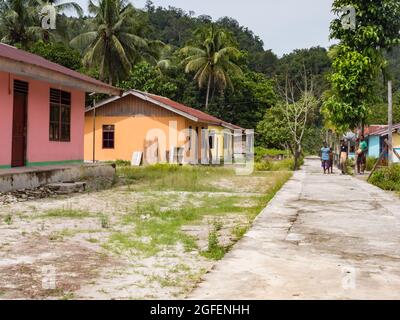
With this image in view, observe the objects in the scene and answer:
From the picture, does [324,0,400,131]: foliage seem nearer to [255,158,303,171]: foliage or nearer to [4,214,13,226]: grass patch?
[255,158,303,171]: foliage

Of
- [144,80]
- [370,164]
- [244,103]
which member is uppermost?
[144,80]

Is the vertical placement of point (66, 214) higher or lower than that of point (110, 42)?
lower

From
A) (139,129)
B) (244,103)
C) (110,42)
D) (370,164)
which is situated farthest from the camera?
(244,103)

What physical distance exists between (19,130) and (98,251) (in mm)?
8445

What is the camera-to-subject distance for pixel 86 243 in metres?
6.52

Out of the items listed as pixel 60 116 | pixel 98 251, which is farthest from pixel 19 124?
pixel 98 251

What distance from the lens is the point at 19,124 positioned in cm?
1352

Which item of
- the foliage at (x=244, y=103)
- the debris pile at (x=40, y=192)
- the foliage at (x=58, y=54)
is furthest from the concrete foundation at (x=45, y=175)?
the foliage at (x=244, y=103)

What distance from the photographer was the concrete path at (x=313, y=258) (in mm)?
4266

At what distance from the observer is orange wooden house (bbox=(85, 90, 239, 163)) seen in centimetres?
2753

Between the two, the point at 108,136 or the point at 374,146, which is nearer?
the point at 108,136

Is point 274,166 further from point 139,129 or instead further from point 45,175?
point 45,175

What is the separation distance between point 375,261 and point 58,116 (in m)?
11.8

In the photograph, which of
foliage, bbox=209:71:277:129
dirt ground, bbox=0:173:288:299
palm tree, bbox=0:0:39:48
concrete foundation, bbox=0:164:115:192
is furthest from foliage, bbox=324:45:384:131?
foliage, bbox=209:71:277:129
